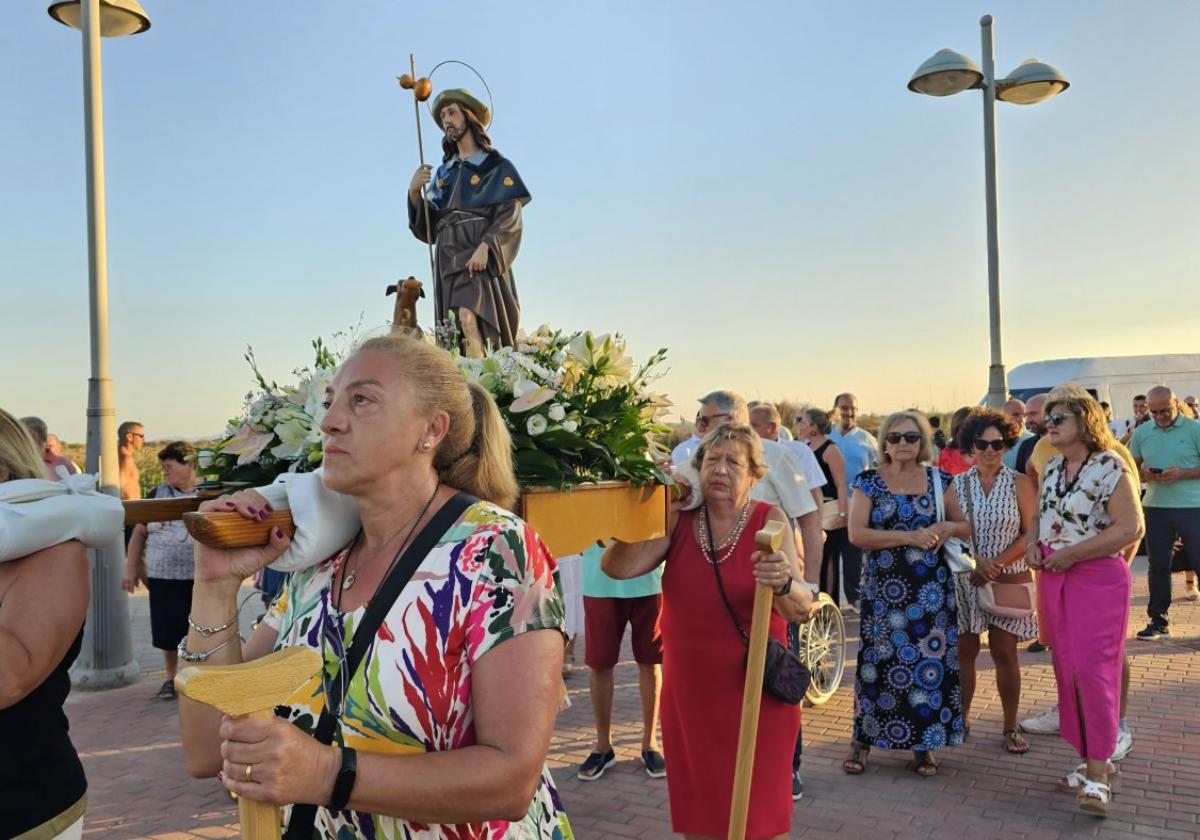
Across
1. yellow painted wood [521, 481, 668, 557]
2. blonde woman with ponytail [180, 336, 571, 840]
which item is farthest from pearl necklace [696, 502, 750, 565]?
blonde woman with ponytail [180, 336, 571, 840]

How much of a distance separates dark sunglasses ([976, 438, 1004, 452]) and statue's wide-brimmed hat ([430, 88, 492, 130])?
11.8 feet

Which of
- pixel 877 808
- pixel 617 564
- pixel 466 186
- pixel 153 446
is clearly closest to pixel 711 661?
pixel 617 564

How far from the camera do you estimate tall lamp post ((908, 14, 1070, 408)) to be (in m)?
Result: 10.2

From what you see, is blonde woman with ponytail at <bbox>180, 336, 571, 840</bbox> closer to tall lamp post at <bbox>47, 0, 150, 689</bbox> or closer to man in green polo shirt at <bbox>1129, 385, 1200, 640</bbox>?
tall lamp post at <bbox>47, 0, 150, 689</bbox>

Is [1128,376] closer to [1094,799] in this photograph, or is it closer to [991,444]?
[991,444]

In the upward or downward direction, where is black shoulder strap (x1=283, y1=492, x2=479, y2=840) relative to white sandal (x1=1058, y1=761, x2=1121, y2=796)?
upward

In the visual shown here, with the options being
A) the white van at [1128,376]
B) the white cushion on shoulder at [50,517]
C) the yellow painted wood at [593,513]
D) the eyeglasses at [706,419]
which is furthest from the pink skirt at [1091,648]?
the white van at [1128,376]

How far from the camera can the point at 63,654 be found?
2.48m

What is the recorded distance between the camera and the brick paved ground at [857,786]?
4.86m

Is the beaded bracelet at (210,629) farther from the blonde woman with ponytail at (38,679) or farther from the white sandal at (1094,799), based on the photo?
the white sandal at (1094,799)

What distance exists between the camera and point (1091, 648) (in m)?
5.14

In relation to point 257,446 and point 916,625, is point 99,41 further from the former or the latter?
point 916,625

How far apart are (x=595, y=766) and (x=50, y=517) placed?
12.9 ft

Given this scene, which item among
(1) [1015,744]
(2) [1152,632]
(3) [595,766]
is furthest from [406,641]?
(2) [1152,632]
